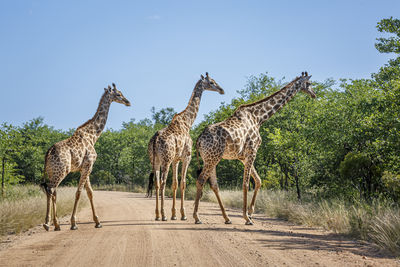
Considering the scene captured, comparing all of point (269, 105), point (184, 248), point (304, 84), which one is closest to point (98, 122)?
point (269, 105)

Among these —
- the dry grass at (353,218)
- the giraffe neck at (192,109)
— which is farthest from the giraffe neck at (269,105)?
the dry grass at (353,218)

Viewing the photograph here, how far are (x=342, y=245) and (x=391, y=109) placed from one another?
6.74 meters

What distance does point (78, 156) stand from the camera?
998 centimetres

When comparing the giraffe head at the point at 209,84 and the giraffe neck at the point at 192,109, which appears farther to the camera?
the giraffe head at the point at 209,84

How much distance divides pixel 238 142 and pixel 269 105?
2.32 metres

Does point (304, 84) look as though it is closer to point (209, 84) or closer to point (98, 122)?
point (209, 84)

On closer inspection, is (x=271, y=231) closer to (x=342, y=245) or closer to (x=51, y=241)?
(x=342, y=245)

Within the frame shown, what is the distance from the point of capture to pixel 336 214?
33.2ft

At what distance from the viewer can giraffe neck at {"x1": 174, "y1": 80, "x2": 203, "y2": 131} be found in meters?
12.3

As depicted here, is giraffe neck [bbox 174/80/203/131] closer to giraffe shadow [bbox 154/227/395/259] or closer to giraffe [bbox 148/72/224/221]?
giraffe [bbox 148/72/224/221]

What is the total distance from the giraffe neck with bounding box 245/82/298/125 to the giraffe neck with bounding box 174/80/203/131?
1.96 m

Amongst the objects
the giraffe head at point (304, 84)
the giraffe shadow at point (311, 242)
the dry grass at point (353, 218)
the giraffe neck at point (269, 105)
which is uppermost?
the giraffe head at point (304, 84)

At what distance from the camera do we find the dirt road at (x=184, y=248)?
5.79 metres

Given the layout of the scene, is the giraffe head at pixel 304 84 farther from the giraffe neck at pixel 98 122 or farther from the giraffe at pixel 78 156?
the giraffe neck at pixel 98 122
